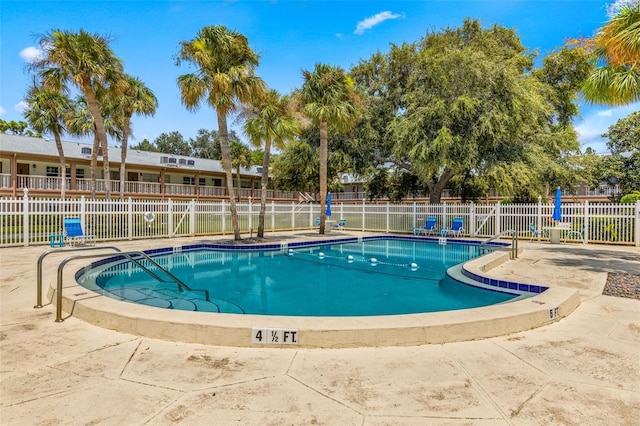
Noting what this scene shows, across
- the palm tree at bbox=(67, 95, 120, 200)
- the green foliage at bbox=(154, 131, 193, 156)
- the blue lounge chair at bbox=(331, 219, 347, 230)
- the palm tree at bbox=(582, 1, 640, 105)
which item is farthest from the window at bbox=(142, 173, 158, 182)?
→ the green foliage at bbox=(154, 131, 193, 156)

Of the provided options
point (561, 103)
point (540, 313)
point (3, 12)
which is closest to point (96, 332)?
point (540, 313)

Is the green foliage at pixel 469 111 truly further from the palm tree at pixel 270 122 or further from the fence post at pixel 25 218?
the fence post at pixel 25 218

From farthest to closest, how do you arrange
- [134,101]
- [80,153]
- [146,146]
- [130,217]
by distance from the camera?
[146,146] < [80,153] < [134,101] < [130,217]

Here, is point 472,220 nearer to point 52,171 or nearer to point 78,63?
point 78,63

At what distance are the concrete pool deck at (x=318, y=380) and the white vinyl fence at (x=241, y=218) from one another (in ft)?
35.4

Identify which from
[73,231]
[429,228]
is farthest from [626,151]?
[73,231]

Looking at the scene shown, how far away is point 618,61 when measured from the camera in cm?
895

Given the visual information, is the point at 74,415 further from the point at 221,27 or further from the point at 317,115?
the point at 317,115

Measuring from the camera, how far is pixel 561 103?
25.0 m

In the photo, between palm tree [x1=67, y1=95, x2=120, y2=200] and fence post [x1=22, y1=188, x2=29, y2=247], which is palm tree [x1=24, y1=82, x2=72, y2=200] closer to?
palm tree [x1=67, y1=95, x2=120, y2=200]

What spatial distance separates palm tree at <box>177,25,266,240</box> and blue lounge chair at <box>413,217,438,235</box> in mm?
10742

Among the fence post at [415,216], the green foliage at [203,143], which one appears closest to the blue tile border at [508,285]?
the fence post at [415,216]

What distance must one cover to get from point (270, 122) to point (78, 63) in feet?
25.6

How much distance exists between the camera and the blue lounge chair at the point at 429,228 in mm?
19141
